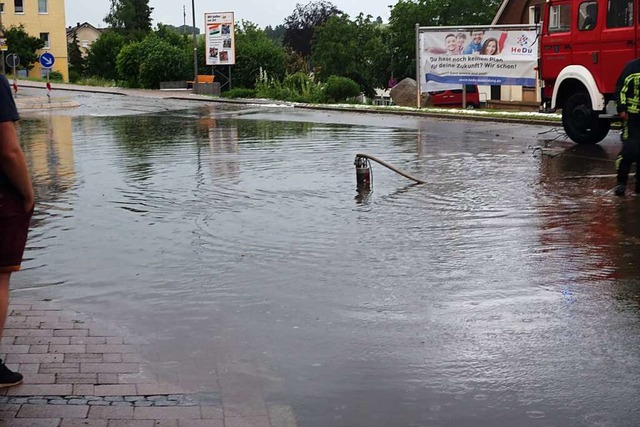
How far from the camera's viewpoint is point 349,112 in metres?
34.3

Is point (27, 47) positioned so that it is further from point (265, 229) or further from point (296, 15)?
point (265, 229)

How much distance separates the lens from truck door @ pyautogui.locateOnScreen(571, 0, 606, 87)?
17.4 metres

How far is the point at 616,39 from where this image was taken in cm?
1703

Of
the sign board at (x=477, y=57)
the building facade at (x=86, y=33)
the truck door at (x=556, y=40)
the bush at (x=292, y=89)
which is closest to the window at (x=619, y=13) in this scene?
the truck door at (x=556, y=40)

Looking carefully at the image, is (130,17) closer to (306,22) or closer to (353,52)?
(306,22)

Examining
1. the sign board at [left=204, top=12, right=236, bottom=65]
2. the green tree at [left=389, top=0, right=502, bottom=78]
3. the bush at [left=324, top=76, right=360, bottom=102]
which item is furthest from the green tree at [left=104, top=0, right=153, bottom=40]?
Result: the bush at [left=324, top=76, right=360, bottom=102]

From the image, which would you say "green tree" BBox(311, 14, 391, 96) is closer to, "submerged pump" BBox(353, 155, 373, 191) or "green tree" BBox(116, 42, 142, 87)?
"green tree" BBox(116, 42, 142, 87)

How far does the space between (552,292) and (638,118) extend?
4773mm

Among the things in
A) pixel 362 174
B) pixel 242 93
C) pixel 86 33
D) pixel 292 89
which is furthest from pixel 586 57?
pixel 86 33

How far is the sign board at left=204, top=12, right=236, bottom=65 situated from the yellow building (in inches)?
1702

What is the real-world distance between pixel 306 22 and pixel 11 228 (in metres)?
76.0

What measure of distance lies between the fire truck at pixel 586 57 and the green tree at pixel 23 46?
214 ft

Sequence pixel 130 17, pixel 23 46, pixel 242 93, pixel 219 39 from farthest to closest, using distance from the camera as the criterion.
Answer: pixel 130 17, pixel 23 46, pixel 219 39, pixel 242 93

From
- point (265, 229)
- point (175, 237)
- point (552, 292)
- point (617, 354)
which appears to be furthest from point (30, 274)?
point (617, 354)
